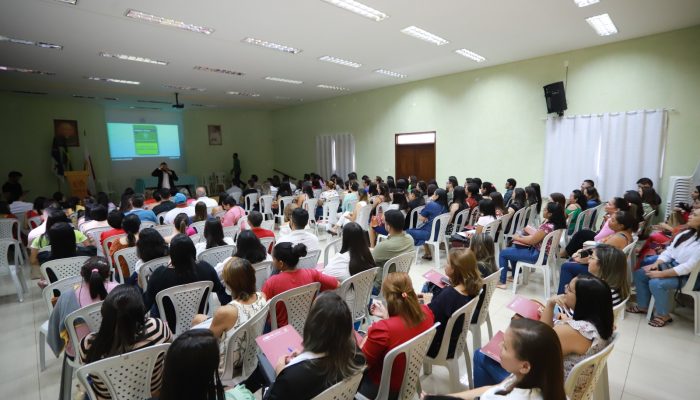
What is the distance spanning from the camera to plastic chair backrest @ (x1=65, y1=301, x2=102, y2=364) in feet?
6.48

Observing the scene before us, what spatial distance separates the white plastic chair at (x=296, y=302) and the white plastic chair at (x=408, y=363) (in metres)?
0.70

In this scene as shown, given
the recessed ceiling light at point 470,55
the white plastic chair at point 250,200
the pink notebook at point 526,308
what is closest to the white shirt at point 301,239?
the pink notebook at point 526,308

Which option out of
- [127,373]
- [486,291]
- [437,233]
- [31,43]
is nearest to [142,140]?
[31,43]

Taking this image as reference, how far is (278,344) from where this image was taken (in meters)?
1.73

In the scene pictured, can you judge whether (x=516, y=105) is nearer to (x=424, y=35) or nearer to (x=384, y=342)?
(x=424, y=35)

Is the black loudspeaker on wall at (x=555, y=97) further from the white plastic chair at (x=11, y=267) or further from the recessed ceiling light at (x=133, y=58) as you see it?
the white plastic chair at (x=11, y=267)

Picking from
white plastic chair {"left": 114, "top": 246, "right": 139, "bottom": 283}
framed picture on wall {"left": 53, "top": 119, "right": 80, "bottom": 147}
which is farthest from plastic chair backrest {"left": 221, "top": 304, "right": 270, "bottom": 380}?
framed picture on wall {"left": 53, "top": 119, "right": 80, "bottom": 147}

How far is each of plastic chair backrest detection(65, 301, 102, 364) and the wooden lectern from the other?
35.7 feet

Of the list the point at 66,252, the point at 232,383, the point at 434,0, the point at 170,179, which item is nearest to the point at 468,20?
the point at 434,0

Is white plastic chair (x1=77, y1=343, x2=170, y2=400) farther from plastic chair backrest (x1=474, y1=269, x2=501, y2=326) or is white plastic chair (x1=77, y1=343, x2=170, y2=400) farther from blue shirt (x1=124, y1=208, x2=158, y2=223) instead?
blue shirt (x1=124, y1=208, x2=158, y2=223)

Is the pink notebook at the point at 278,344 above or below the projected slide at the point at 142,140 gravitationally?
below

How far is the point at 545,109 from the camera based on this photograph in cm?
A: 720

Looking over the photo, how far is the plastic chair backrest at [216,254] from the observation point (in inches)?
130

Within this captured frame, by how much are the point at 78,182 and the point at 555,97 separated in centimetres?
1343
